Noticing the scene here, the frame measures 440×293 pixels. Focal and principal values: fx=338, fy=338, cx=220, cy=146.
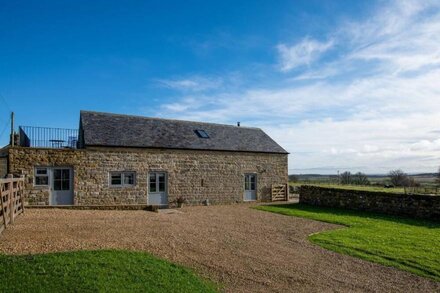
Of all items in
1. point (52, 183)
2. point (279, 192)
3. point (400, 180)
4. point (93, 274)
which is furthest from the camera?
point (400, 180)

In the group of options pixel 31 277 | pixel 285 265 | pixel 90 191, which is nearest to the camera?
pixel 31 277

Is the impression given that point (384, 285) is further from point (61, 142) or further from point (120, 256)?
point (61, 142)

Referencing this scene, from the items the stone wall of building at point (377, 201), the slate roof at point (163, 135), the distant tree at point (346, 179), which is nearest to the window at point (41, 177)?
the slate roof at point (163, 135)

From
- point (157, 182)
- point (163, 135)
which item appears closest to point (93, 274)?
point (157, 182)

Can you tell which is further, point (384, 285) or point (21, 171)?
point (21, 171)

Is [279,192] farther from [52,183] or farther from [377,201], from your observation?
[52,183]

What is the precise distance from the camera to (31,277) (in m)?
5.73

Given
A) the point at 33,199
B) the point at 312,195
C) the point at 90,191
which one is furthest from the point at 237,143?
the point at 33,199

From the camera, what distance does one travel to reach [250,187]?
918 inches

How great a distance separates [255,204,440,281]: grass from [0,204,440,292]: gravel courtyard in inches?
19.6

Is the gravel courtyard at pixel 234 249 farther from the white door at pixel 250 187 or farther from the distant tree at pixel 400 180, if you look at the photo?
the distant tree at pixel 400 180

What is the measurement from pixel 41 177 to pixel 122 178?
3997 millimetres

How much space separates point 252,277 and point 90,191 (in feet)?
43.2

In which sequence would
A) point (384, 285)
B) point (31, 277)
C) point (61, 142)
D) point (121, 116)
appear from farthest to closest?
point (121, 116), point (61, 142), point (384, 285), point (31, 277)
